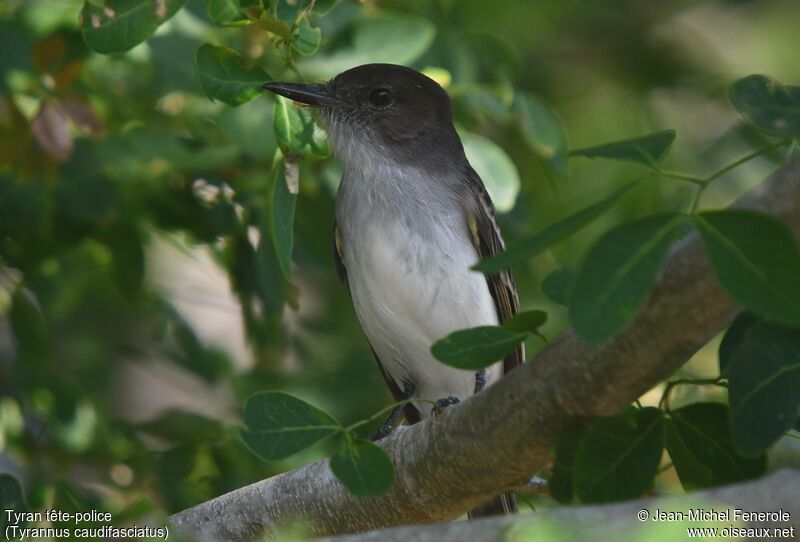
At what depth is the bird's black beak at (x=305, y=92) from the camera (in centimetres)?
351

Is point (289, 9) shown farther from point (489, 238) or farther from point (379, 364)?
point (379, 364)

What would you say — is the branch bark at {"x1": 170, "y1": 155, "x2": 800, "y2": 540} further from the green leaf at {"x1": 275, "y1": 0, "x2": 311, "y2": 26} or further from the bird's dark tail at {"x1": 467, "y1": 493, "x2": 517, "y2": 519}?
the bird's dark tail at {"x1": 467, "y1": 493, "x2": 517, "y2": 519}

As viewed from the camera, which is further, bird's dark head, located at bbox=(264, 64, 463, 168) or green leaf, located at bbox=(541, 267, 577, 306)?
bird's dark head, located at bbox=(264, 64, 463, 168)

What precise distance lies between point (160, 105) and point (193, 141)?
0.54m

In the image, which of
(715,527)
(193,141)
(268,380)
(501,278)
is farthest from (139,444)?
(715,527)

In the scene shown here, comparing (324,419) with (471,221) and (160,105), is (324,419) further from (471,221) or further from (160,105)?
(160,105)

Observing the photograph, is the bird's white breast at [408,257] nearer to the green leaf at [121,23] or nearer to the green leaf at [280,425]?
the green leaf at [121,23]

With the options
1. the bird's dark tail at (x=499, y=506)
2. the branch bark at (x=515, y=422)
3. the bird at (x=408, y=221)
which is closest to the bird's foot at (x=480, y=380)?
the bird at (x=408, y=221)

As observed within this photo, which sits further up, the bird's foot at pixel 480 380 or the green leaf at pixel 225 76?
the green leaf at pixel 225 76

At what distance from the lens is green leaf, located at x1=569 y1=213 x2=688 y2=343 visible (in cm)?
185

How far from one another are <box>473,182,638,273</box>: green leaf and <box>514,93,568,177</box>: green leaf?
2.36m

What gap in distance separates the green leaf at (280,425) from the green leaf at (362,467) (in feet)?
0.19

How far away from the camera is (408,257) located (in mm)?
4219

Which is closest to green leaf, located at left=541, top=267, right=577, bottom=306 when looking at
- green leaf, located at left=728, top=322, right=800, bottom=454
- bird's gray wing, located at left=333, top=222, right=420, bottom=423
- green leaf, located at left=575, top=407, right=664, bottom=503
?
green leaf, located at left=575, top=407, right=664, bottom=503
